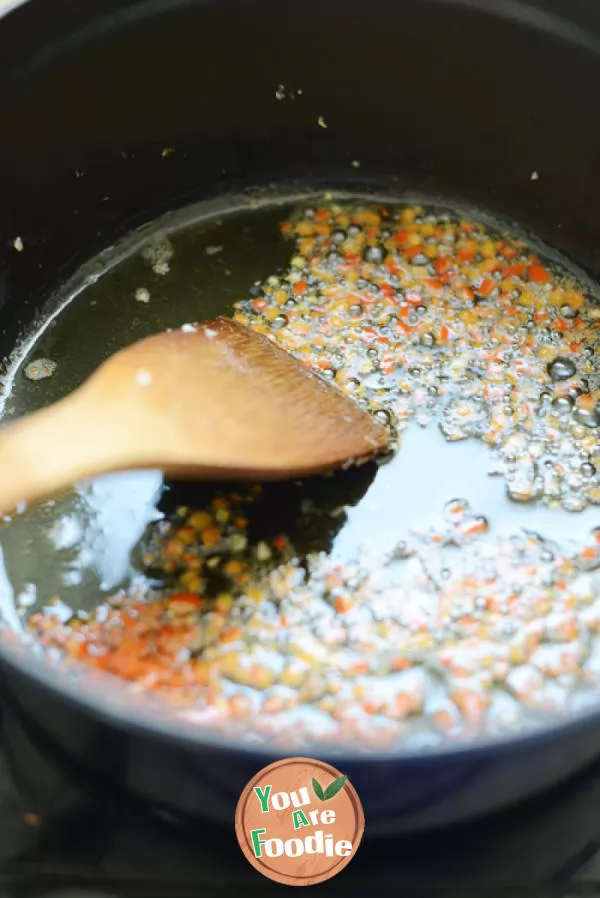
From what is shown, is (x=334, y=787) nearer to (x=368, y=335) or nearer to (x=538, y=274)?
(x=368, y=335)

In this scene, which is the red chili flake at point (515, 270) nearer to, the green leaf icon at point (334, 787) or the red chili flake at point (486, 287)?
the red chili flake at point (486, 287)

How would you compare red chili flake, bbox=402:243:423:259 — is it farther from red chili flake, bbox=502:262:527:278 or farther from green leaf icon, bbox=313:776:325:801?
green leaf icon, bbox=313:776:325:801

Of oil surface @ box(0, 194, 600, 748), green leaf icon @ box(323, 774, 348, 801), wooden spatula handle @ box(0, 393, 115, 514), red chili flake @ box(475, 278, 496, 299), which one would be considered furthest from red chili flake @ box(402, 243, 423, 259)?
green leaf icon @ box(323, 774, 348, 801)

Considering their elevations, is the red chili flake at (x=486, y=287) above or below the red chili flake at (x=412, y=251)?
below

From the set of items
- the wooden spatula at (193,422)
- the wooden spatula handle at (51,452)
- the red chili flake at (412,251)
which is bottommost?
the wooden spatula handle at (51,452)

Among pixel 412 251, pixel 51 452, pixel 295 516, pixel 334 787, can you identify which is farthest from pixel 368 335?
pixel 334 787

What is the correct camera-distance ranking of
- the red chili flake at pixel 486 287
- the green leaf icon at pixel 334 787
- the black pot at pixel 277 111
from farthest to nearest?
1. the red chili flake at pixel 486 287
2. the black pot at pixel 277 111
3. the green leaf icon at pixel 334 787

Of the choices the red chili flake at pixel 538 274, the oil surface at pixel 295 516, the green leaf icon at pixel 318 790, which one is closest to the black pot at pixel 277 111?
the red chili flake at pixel 538 274
